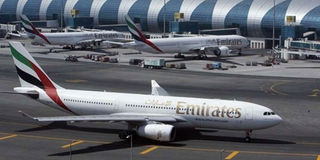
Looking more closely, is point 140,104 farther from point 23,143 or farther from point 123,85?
point 123,85

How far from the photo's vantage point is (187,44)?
14888cm

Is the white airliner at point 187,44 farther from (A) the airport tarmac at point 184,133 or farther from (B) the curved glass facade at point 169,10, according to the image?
(B) the curved glass facade at point 169,10

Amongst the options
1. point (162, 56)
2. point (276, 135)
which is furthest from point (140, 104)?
point (162, 56)

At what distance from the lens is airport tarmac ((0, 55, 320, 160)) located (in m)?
57.5

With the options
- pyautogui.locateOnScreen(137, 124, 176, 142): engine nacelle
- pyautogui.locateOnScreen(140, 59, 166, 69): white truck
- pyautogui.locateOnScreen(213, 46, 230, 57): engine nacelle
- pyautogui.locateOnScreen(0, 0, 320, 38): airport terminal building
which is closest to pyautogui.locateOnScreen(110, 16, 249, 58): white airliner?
pyautogui.locateOnScreen(213, 46, 230, 57): engine nacelle

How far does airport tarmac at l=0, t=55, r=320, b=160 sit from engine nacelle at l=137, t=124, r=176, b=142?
896 mm

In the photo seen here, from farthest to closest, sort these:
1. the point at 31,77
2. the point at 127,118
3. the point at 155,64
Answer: the point at 155,64
the point at 31,77
the point at 127,118

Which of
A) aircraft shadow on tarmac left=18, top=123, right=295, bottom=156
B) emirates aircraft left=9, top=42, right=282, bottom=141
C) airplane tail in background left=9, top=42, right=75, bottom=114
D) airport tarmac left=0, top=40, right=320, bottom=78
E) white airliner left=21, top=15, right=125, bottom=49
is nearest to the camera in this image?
aircraft shadow on tarmac left=18, top=123, right=295, bottom=156

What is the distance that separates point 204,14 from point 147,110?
419ft

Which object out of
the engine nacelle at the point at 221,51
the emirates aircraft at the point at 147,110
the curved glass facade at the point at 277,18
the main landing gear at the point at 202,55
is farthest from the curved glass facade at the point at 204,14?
the emirates aircraft at the point at 147,110

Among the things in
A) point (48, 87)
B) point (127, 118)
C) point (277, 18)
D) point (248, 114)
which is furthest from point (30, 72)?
point (277, 18)

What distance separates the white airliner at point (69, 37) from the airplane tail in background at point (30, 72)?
90.8 meters

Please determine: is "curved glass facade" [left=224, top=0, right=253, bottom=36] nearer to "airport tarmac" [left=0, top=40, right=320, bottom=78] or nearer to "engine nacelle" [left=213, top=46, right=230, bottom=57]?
"airport tarmac" [left=0, top=40, right=320, bottom=78]

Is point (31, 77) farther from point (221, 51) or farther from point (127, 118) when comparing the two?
point (221, 51)
